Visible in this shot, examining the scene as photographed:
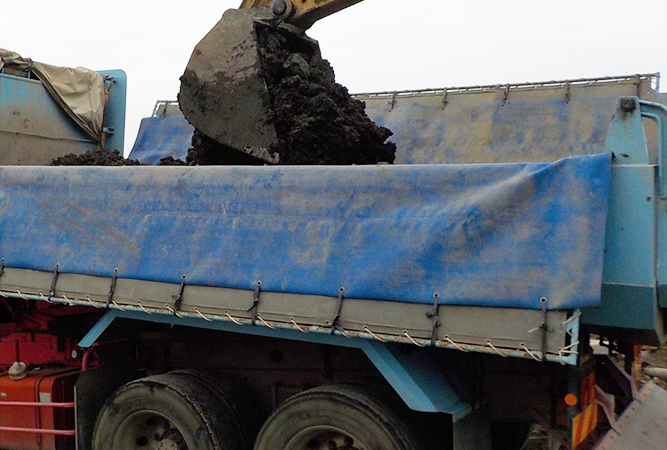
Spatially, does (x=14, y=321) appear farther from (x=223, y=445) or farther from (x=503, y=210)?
(x=503, y=210)

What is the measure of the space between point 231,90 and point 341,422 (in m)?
2.94

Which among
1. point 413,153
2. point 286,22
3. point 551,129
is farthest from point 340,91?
point 551,129

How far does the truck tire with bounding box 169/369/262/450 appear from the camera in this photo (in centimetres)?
482

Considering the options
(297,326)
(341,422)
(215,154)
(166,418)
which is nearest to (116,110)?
(215,154)

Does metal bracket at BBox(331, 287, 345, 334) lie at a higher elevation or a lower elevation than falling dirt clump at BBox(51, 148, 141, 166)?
lower

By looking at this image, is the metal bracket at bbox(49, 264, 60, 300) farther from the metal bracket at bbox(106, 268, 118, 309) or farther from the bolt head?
the bolt head

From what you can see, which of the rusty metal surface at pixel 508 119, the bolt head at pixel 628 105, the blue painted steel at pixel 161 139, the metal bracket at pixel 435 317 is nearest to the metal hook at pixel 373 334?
the metal bracket at pixel 435 317

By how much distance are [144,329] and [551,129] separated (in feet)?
15.7

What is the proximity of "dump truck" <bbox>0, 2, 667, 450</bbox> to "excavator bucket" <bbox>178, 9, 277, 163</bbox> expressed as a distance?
3.95 feet

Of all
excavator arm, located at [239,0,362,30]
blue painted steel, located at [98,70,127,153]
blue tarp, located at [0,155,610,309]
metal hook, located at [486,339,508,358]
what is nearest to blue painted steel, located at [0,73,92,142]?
blue painted steel, located at [98,70,127,153]

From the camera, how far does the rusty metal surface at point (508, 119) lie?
785 centimetres

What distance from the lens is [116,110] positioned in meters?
8.48

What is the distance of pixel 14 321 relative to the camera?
20.2 feet

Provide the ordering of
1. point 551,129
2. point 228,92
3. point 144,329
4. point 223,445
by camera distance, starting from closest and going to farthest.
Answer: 1. point 223,445
2. point 144,329
3. point 228,92
4. point 551,129
